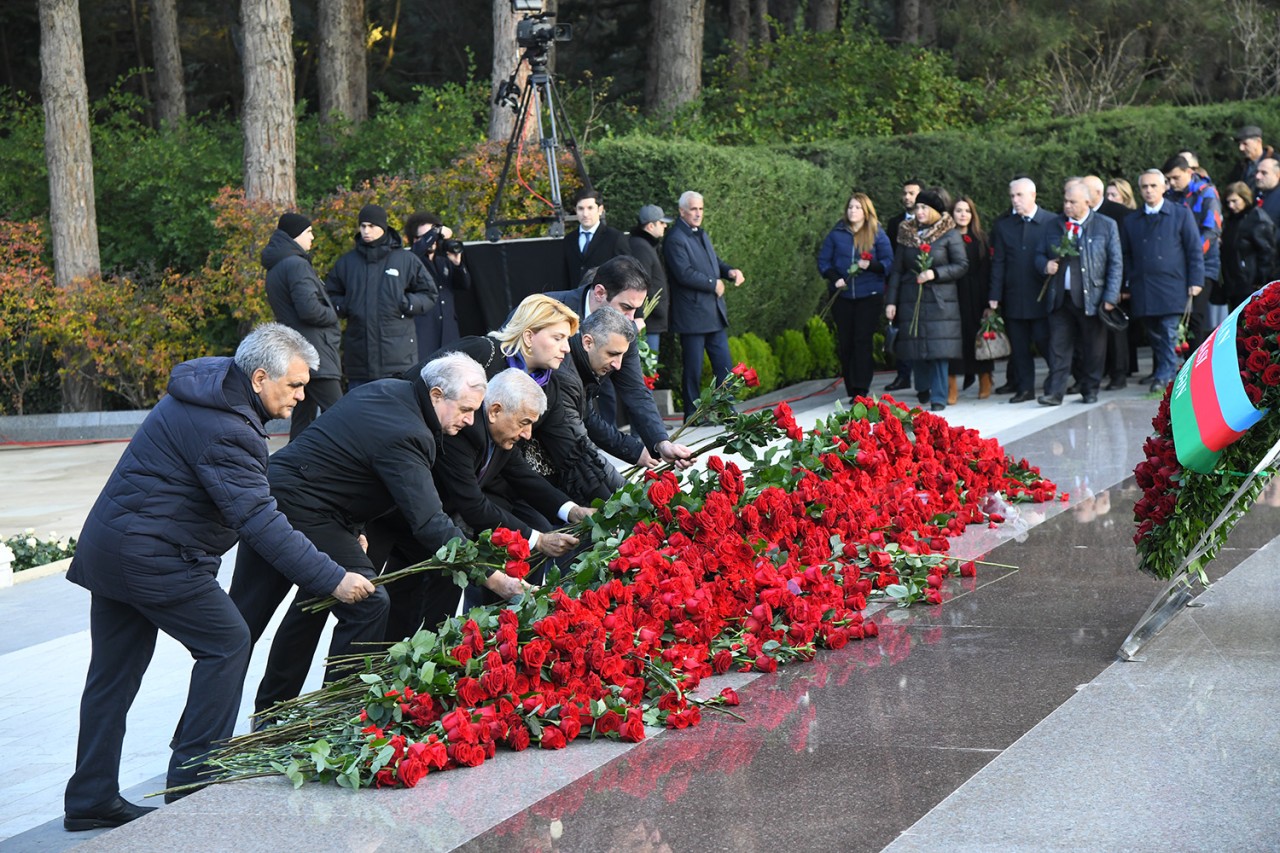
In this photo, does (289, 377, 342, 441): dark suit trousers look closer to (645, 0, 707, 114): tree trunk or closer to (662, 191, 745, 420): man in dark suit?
(662, 191, 745, 420): man in dark suit

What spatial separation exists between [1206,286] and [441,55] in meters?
21.3

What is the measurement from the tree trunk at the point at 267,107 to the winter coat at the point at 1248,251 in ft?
31.0

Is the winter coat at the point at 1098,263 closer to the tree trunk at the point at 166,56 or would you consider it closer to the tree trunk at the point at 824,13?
the tree trunk at the point at 824,13

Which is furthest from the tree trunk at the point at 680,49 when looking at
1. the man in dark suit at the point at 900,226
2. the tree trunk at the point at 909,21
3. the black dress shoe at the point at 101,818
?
the black dress shoe at the point at 101,818

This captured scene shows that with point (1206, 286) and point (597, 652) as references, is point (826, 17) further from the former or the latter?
point (597, 652)

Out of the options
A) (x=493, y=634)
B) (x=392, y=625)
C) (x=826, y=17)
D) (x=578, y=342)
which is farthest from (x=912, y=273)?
(x=826, y=17)

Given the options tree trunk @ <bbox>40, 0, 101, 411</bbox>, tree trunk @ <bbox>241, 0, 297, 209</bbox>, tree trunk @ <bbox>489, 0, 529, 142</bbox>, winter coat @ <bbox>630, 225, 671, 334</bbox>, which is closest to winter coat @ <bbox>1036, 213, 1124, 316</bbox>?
winter coat @ <bbox>630, 225, 671, 334</bbox>

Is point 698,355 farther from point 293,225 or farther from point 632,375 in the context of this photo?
point 632,375

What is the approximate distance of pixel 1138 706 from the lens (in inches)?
182

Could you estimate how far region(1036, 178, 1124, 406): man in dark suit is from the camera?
12797 millimetres

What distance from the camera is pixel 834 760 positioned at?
14.0 ft

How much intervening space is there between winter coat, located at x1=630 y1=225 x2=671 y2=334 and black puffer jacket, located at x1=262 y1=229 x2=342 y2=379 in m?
2.35

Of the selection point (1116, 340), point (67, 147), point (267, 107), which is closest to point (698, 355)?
point (1116, 340)

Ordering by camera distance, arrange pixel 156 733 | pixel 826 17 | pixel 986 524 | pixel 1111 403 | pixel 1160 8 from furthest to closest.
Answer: pixel 826 17 → pixel 1160 8 → pixel 1111 403 → pixel 986 524 → pixel 156 733
